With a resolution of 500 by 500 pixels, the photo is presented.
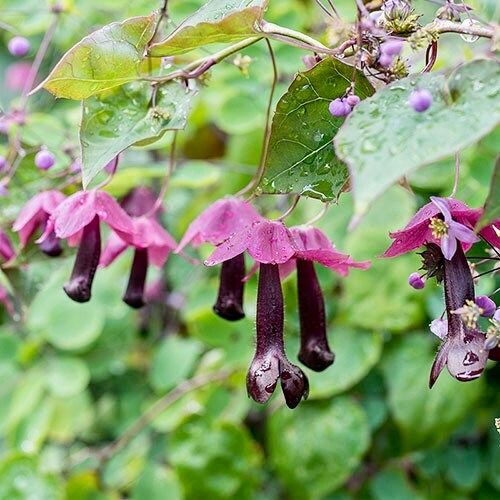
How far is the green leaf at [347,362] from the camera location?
106 centimetres

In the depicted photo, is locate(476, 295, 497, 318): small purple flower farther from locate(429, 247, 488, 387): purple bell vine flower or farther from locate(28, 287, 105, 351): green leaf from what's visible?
locate(28, 287, 105, 351): green leaf

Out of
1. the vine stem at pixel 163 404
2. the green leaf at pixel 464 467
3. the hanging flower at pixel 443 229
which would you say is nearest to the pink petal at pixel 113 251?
the hanging flower at pixel 443 229

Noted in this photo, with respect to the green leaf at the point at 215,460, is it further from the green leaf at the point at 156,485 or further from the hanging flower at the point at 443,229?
the hanging flower at the point at 443,229

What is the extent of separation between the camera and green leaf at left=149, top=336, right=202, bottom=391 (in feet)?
4.13

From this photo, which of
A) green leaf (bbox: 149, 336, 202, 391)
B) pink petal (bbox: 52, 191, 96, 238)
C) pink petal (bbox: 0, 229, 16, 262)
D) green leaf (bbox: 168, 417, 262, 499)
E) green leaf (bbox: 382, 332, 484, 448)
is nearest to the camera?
pink petal (bbox: 52, 191, 96, 238)

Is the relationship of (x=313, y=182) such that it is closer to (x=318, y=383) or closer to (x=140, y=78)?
(x=140, y=78)

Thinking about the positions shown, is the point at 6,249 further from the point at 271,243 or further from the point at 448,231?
the point at 448,231

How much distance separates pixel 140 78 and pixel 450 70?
0.23 m

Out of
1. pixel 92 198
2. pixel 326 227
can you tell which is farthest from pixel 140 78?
pixel 326 227

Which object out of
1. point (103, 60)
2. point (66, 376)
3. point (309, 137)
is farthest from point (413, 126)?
point (66, 376)

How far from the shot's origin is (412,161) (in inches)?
16.1

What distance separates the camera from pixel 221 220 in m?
0.69

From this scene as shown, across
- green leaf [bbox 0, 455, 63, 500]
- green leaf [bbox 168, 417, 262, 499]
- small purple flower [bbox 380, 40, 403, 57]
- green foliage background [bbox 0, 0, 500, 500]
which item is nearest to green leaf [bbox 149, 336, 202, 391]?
green foliage background [bbox 0, 0, 500, 500]

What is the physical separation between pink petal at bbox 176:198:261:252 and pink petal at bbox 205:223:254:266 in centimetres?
8
